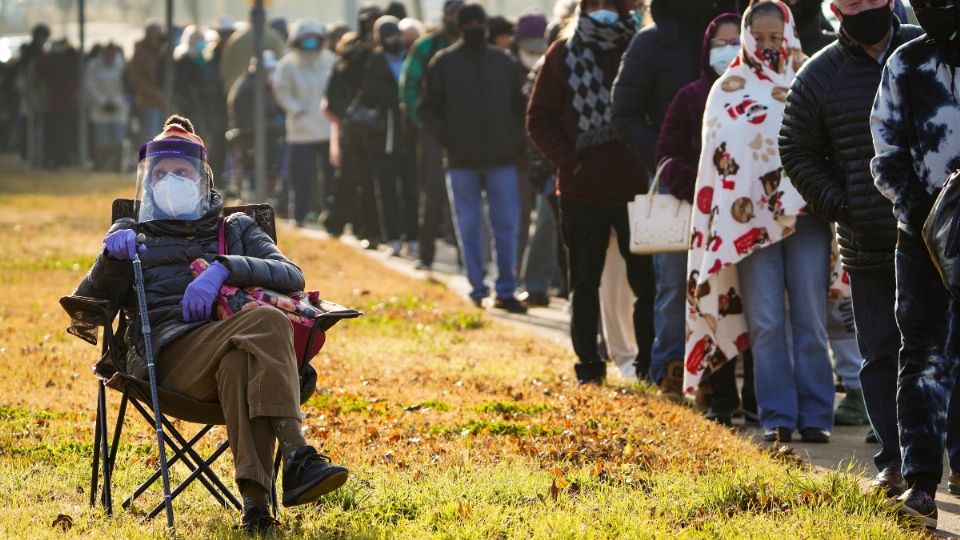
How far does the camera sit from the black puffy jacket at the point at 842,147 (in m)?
7.54

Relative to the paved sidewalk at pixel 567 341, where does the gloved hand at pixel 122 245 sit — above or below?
above

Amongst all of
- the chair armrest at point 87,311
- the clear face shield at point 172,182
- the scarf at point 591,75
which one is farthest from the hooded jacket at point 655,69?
the chair armrest at point 87,311

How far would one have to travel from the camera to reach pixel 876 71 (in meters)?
7.81

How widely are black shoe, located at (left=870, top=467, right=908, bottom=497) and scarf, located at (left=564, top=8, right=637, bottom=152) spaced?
11.9 feet

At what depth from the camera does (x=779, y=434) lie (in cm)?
908

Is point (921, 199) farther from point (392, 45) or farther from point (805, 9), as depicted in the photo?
point (392, 45)

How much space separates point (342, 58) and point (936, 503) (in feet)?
45.1

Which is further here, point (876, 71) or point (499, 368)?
point (499, 368)

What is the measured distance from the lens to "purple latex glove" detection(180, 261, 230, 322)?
678cm

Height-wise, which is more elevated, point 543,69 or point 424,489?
point 543,69

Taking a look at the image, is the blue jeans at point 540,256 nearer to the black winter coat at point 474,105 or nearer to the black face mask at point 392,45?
the black winter coat at point 474,105

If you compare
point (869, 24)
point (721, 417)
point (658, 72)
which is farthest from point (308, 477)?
point (658, 72)

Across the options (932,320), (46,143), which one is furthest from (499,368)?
(46,143)

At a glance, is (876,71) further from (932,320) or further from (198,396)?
(198,396)
